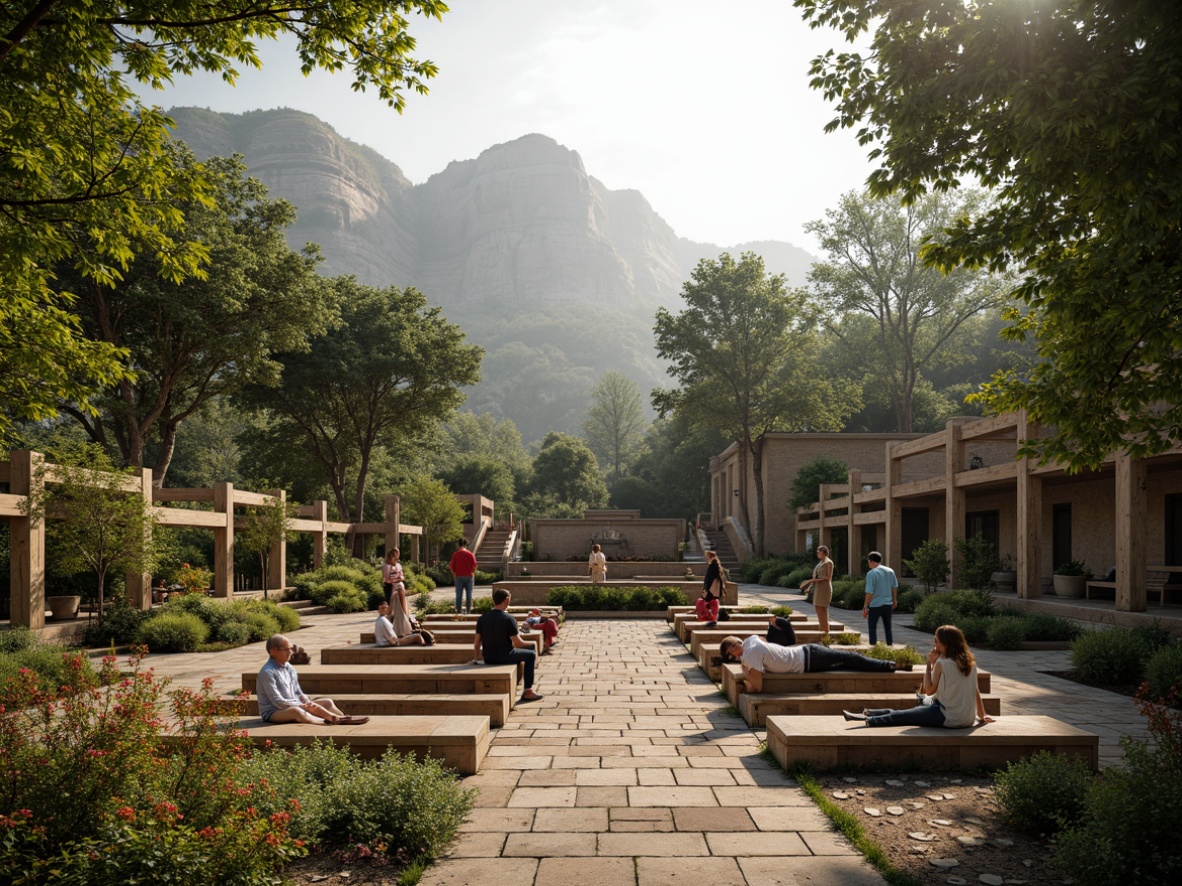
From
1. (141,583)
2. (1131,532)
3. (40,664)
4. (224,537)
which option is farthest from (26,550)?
(1131,532)

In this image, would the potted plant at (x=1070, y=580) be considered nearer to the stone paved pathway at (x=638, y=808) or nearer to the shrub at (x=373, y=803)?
the stone paved pathway at (x=638, y=808)

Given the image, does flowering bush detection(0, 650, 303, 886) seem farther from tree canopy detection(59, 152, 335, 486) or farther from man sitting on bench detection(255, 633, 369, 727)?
tree canopy detection(59, 152, 335, 486)

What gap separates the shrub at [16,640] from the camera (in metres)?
11.8

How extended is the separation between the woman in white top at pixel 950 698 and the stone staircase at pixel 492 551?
93.5ft

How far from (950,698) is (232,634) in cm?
1324

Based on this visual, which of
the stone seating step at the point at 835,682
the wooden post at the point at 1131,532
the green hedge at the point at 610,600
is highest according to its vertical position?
the wooden post at the point at 1131,532

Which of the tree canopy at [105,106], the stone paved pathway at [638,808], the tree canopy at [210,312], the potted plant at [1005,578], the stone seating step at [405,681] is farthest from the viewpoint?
the potted plant at [1005,578]

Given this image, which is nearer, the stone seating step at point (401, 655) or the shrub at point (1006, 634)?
the stone seating step at point (401, 655)

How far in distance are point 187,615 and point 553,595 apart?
9.18m

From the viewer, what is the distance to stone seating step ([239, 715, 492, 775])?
6664 mm

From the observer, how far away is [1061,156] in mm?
6133

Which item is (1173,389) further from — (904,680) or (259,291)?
(259,291)

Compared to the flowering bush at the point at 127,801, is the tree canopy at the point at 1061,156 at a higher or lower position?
higher

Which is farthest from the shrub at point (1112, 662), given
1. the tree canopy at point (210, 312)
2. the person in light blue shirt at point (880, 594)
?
the tree canopy at point (210, 312)
